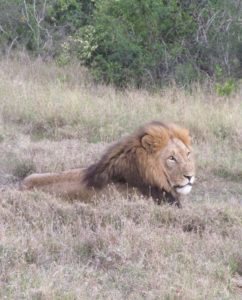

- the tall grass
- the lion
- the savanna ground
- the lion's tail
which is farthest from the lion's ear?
the tall grass

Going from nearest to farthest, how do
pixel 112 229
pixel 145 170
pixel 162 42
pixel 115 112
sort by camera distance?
pixel 112 229 < pixel 145 170 < pixel 115 112 < pixel 162 42

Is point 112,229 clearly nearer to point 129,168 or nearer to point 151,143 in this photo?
point 129,168

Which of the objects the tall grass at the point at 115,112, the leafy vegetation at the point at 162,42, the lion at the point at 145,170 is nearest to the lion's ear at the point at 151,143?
the lion at the point at 145,170

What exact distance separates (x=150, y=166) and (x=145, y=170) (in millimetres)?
53

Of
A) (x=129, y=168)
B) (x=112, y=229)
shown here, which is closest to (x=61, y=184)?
(x=129, y=168)

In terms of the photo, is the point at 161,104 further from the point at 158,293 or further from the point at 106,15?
the point at 158,293

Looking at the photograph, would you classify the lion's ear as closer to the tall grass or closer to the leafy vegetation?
the tall grass

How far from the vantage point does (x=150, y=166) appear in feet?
20.5

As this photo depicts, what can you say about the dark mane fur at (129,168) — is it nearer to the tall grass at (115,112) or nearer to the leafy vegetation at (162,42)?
the tall grass at (115,112)

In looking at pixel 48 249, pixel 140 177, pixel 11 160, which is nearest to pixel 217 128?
pixel 11 160

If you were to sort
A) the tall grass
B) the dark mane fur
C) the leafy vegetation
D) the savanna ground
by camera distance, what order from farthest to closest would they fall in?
the leafy vegetation
the tall grass
the dark mane fur
the savanna ground

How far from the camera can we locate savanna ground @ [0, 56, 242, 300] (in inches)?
178

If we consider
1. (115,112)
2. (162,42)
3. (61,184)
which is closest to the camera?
(61,184)

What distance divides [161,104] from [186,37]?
2941mm
